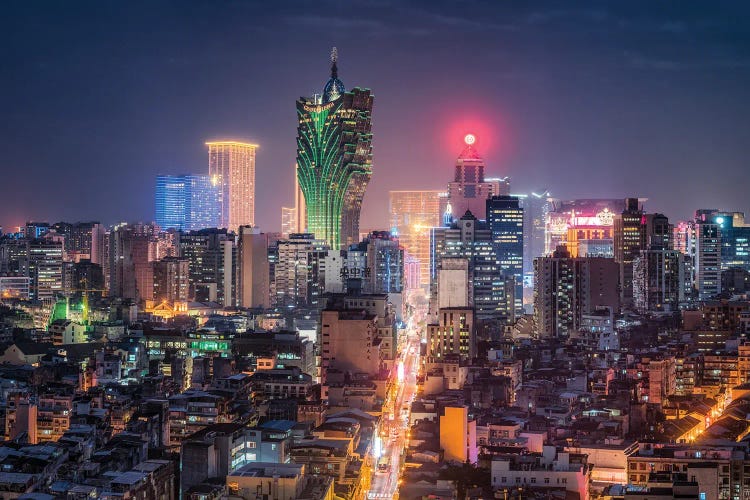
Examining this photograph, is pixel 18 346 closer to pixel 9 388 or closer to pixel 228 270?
pixel 9 388

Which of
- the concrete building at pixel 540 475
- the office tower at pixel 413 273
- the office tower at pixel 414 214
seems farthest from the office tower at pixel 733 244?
the concrete building at pixel 540 475

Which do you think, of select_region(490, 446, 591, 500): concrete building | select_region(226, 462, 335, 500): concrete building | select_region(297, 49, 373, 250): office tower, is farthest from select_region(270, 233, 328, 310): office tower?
select_region(490, 446, 591, 500): concrete building

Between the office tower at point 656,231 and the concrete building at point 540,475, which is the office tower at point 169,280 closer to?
the office tower at point 656,231

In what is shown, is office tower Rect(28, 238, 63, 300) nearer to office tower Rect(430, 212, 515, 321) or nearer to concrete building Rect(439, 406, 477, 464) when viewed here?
office tower Rect(430, 212, 515, 321)

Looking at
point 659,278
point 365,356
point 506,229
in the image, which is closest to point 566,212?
point 506,229

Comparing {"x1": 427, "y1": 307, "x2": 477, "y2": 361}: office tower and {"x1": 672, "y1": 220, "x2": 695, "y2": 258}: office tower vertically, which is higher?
{"x1": 672, "y1": 220, "x2": 695, "y2": 258}: office tower

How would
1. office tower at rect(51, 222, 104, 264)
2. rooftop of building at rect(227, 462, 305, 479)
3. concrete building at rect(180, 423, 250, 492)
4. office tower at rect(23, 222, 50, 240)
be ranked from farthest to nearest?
office tower at rect(23, 222, 50, 240) → office tower at rect(51, 222, 104, 264) → concrete building at rect(180, 423, 250, 492) → rooftop of building at rect(227, 462, 305, 479)

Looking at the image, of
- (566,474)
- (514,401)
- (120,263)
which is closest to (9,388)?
(514,401)

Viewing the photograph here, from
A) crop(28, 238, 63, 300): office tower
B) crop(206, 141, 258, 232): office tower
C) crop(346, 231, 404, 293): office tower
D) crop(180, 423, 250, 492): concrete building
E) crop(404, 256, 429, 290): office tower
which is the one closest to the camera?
crop(180, 423, 250, 492): concrete building
